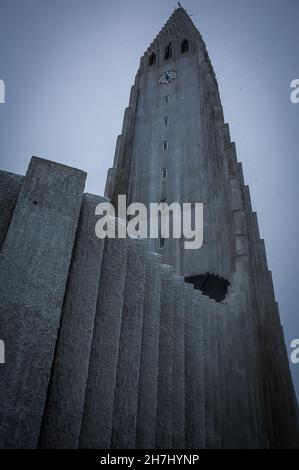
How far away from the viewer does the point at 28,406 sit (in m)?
2.62

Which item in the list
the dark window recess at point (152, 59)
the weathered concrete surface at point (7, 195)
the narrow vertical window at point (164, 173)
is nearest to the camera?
the weathered concrete surface at point (7, 195)

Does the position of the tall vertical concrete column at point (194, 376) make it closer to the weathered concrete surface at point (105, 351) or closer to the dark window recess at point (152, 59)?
the weathered concrete surface at point (105, 351)

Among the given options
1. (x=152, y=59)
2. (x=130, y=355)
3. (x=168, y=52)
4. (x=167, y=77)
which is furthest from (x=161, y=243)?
(x=168, y=52)

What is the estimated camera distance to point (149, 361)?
15.1 feet

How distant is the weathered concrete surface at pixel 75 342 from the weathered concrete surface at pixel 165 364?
2038mm

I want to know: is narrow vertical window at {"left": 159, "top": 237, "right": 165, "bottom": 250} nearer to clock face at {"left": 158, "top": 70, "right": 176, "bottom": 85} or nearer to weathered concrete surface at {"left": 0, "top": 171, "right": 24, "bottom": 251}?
clock face at {"left": 158, "top": 70, "right": 176, "bottom": 85}

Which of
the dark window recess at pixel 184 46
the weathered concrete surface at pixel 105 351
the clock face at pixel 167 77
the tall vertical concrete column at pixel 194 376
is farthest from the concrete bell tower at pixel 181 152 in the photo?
the weathered concrete surface at pixel 105 351

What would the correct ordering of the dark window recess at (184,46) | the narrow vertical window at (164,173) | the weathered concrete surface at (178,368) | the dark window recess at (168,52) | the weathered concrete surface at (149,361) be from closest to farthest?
the weathered concrete surface at (149,361) → the weathered concrete surface at (178,368) → the narrow vertical window at (164,173) → the dark window recess at (184,46) → the dark window recess at (168,52)

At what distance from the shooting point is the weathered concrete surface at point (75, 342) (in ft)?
9.34

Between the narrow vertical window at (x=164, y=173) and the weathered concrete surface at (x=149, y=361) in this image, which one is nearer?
the weathered concrete surface at (x=149, y=361)

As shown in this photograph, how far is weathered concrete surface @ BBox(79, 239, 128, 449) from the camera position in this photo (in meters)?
3.25

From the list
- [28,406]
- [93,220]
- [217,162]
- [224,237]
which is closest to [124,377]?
[28,406]

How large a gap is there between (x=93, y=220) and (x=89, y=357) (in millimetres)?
1459
